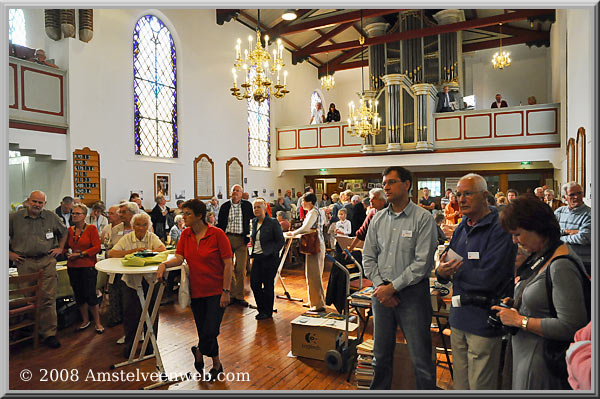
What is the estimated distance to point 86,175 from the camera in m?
7.55

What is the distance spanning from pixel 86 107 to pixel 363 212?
5.60 m

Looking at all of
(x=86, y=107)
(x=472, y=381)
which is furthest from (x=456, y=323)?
(x=86, y=107)

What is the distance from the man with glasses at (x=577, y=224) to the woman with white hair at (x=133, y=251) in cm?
370

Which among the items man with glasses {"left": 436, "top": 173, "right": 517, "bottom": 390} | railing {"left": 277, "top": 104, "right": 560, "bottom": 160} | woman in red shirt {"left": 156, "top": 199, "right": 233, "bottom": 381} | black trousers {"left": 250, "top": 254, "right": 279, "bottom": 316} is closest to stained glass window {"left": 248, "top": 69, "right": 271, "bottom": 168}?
railing {"left": 277, "top": 104, "right": 560, "bottom": 160}

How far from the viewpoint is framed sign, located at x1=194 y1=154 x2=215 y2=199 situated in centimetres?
1030

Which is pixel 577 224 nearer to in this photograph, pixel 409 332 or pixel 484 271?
pixel 484 271

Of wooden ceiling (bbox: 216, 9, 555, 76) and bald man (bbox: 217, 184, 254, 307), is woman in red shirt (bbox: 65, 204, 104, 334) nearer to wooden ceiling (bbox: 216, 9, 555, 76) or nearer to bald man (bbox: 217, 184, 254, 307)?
bald man (bbox: 217, 184, 254, 307)

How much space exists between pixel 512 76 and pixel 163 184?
12.7 m

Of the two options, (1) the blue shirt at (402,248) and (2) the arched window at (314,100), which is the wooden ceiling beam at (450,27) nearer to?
(2) the arched window at (314,100)

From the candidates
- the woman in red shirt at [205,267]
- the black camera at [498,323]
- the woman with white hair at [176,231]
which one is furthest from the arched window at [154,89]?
the black camera at [498,323]

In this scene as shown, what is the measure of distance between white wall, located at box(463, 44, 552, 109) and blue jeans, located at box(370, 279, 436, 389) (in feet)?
45.8

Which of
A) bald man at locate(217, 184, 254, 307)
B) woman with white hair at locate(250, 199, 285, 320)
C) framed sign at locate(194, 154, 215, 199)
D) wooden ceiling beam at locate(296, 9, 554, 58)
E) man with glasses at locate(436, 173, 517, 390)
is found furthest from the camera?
wooden ceiling beam at locate(296, 9, 554, 58)

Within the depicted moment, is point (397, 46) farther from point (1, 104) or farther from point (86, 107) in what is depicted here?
point (1, 104)

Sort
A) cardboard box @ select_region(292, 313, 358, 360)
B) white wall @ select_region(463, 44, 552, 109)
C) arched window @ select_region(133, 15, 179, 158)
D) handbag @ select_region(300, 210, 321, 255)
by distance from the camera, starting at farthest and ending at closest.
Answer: white wall @ select_region(463, 44, 552, 109)
arched window @ select_region(133, 15, 179, 158)
handbag @ select_region(300, 210, 321, 255)
cardboard box @ select_region(292, 313, 358, 360)
